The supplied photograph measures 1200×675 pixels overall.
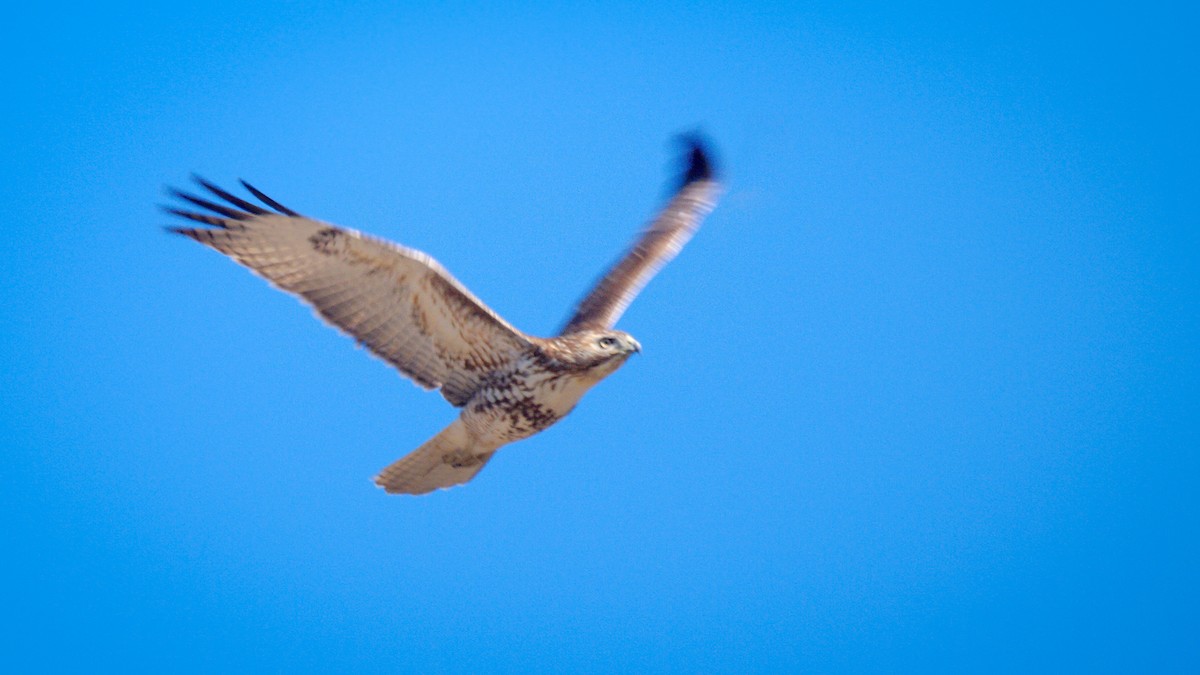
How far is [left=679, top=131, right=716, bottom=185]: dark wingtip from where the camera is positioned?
30.0 ft

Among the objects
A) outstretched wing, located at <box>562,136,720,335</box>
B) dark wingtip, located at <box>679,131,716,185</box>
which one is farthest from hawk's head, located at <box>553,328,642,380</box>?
dark wingtip, located at <box>679,131,716,185</box>

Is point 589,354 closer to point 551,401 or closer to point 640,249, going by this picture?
point 551,401

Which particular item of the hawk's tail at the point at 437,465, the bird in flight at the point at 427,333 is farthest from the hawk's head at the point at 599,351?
the hawk's tail at the point at 437,465

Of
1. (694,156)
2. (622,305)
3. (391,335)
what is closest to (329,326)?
(391,335)

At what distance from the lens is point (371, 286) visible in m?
6.55

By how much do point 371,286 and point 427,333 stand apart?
1.32 ft

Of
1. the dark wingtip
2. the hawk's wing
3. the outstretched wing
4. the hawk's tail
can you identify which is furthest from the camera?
the dark wingtip

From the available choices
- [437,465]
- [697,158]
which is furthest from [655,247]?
[437,465]

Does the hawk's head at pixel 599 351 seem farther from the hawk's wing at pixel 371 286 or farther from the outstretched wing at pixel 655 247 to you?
the outstretched wing at pixel 655 247

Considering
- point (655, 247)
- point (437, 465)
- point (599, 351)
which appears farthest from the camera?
point (655, 247)

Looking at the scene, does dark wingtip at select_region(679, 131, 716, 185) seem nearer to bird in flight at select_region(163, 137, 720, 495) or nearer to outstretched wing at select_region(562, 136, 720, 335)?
outstretched wing at select_region(562, 136, 720, 335)

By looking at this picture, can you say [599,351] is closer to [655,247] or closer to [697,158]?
[655,247]

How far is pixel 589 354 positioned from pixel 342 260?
52.3 inches

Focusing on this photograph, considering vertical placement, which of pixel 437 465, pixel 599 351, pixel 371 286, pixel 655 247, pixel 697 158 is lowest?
pixel 437 465
